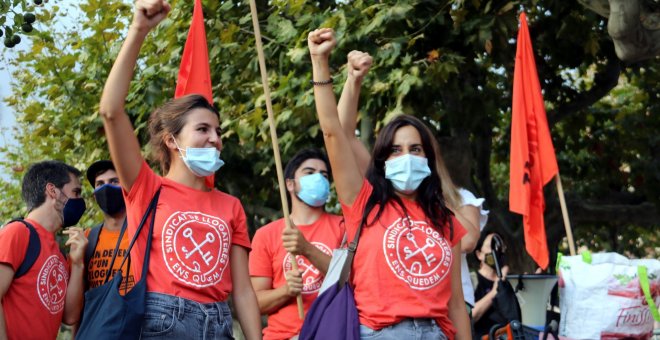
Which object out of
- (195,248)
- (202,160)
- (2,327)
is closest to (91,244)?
(2,327)

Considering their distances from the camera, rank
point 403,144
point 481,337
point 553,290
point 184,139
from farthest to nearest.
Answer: point 481,337
point 553,290
point 403,144
point 184,139

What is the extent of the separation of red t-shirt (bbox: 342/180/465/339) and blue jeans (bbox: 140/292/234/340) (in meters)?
0.62

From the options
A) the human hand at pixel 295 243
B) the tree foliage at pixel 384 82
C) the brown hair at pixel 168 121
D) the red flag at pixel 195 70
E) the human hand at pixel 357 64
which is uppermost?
the tree foliage at pixel 384 82

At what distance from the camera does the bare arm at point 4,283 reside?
4.55 meters

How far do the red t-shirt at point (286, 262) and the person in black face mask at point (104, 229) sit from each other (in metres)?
0.87

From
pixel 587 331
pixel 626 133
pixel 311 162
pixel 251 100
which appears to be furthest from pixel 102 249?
pixel 626 133

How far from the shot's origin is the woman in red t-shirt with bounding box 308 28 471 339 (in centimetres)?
395

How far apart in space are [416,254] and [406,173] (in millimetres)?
364

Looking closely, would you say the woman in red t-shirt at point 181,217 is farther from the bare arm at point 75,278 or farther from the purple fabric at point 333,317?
the bare arm at point 75,278

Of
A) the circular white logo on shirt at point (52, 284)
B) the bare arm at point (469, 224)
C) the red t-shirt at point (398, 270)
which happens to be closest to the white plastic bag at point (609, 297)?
the bare arm at point (469, 224)

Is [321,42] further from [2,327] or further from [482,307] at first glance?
[482,307]

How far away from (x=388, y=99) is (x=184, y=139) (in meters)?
5.20

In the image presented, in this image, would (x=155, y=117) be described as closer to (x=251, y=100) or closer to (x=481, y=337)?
(x=481, y=337)

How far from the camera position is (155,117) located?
4.19 metres
